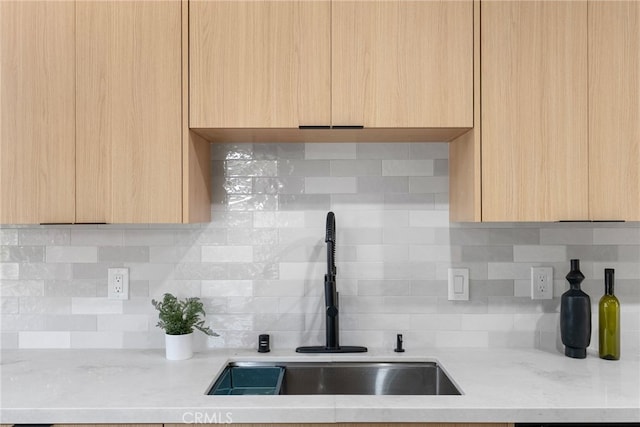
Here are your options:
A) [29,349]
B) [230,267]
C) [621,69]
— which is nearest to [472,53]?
[621,69]

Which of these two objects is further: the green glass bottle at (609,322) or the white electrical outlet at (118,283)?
the white electrical outlet at (118,283)

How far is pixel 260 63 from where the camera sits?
171cm

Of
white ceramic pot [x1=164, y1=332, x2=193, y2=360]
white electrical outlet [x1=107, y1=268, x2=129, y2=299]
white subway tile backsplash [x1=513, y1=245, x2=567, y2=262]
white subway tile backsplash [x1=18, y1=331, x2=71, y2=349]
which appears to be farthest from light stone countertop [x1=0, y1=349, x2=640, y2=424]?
white subway tile backsplash [x1=513, y1=245, x2=567, y2=262]

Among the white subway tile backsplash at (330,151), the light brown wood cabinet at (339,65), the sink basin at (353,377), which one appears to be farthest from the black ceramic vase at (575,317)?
the white subway tile backsplash at (330,151)

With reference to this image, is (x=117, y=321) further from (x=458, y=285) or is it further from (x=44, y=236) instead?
(x=458, y=285)

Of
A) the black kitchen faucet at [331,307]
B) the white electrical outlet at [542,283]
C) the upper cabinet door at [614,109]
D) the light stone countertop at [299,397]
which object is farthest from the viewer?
the white electrical outlet at [542,283]

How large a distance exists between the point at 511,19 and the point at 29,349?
2273 mm

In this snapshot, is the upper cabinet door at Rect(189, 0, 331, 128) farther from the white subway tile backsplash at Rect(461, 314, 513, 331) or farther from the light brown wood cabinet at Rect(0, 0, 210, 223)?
the white subway tile backsplash at Rect(461, 314, 513, 331)

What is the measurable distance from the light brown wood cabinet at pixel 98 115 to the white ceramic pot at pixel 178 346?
1.54 ft

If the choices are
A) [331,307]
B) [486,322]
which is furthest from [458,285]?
[331,307]

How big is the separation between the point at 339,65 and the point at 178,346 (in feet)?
3.91

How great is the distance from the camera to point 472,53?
1707 millimetres

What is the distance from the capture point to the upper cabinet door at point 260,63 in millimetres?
1707

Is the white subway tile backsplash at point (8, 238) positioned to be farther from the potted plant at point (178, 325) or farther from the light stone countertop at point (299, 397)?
the potted plant at point (178, 325)
